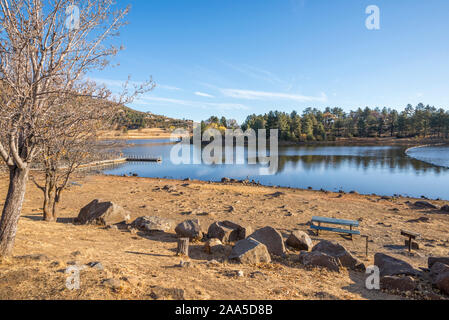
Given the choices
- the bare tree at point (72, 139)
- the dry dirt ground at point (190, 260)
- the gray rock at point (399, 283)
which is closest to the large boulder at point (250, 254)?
the dry dirt ground at point (190, 260)

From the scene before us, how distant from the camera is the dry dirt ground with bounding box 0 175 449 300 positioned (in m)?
5.02

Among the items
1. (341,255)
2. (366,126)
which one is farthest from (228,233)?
(366,126)

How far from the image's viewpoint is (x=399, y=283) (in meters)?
6.32

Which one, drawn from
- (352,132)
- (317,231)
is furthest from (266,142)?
(317,231)

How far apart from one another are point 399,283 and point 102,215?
38.2 ft

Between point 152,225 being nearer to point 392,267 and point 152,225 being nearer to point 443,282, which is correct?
point 392,267

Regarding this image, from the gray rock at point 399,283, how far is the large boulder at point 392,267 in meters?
0.45

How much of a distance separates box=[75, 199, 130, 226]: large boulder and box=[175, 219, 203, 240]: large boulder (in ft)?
12.0

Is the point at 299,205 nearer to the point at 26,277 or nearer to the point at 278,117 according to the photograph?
the point at 26,277

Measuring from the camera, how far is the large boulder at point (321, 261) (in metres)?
7.55

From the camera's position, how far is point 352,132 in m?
112

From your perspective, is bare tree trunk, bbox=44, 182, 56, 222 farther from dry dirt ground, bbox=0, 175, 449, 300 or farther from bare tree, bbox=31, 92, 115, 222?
Answer: dry dirt ground, bbox=0, 175, 449, 300

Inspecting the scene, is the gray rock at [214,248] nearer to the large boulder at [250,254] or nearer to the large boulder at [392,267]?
the large boulder at [250,254]
